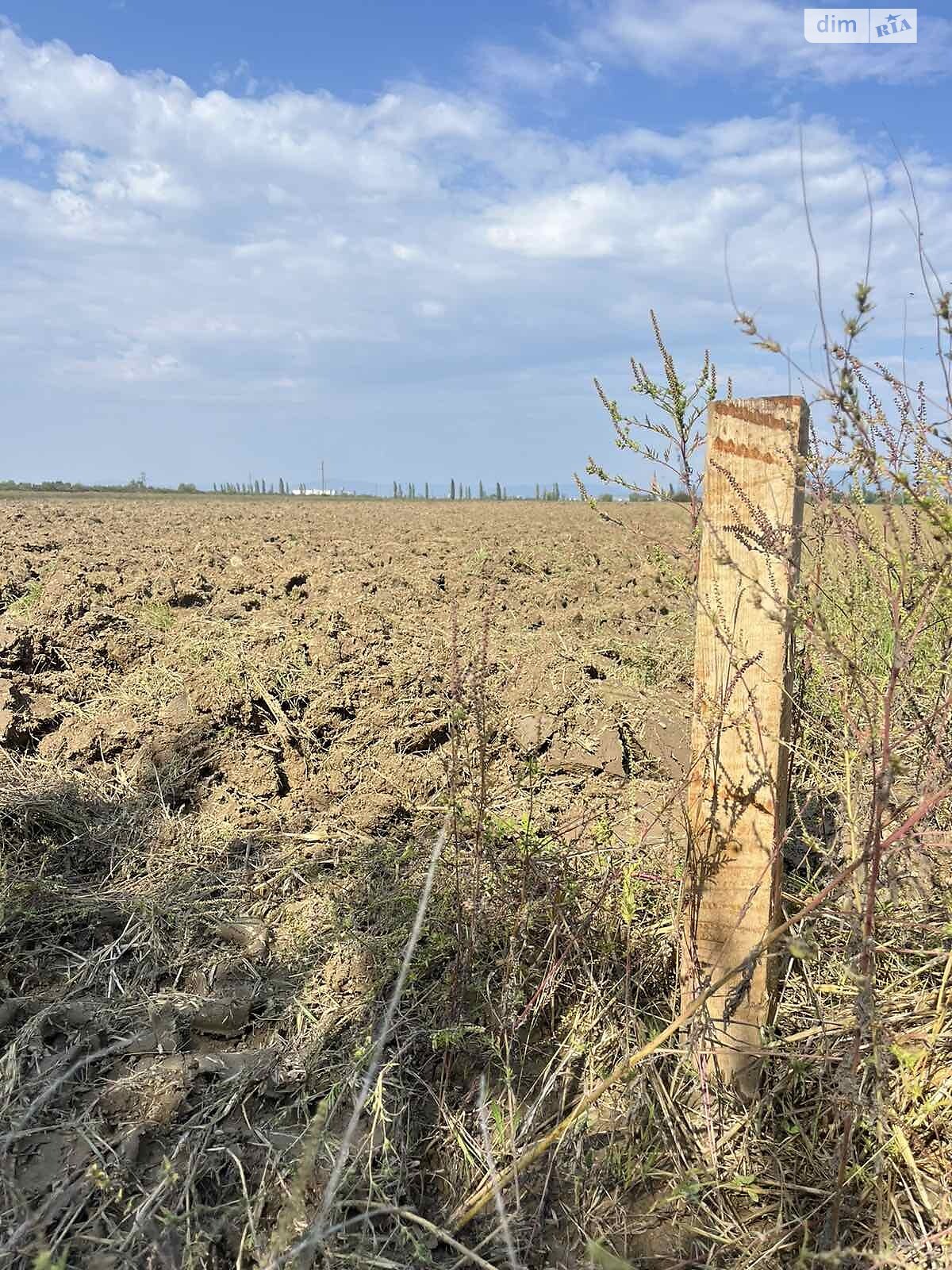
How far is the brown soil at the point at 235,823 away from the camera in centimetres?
220

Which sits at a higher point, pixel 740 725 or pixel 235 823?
pixel 740 725

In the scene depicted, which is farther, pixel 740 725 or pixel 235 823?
pixel 235 823

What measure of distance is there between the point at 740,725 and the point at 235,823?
198 cm

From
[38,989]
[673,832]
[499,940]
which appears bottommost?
[38,989]

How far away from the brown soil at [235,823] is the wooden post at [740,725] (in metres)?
0.19

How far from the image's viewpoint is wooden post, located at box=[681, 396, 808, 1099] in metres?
2.12

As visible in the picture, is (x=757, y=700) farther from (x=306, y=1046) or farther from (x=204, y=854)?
(x=204, y=854)

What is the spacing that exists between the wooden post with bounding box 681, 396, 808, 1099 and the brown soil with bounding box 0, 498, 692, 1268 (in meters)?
0.19

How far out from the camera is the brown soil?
2.20m

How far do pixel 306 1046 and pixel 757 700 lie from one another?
1.50 metres

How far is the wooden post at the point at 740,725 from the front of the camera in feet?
6.94

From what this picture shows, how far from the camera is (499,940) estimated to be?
8.49ft

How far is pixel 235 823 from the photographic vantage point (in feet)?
11.0

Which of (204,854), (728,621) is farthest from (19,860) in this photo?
(728,621)
